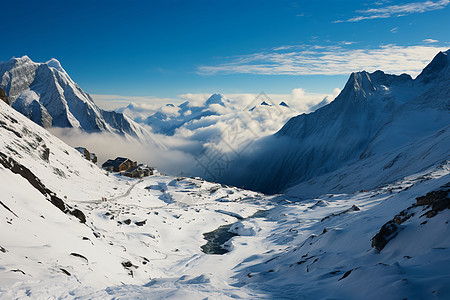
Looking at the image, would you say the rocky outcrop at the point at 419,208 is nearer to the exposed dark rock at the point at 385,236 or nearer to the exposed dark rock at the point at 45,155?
the exposed dark rock at the point at 385,236

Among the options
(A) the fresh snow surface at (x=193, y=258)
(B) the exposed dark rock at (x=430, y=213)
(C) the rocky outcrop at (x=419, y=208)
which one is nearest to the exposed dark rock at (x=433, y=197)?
(C) the rocky outcrop at (x=419, y=208)

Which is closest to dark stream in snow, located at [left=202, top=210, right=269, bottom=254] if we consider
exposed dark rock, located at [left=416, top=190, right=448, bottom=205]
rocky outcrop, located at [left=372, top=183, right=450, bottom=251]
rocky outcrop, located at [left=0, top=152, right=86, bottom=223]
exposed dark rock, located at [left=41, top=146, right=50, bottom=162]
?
rocky outcrop, located at [left=0, top=152, right=86, bottom=223]

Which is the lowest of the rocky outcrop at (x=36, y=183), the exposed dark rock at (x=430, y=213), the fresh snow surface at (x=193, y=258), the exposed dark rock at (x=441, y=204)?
the fresh snow surface at (x=193, y=258)

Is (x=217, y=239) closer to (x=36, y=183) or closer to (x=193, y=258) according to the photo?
(x=193, y=258)

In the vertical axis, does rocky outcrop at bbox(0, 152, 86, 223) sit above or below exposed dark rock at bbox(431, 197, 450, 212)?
above

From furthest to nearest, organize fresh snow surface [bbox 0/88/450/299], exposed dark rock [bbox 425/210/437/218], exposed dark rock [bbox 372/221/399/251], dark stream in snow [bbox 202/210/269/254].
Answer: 1. dark stream in snow [bbox 202/210/269/254]
2. exposed dark rock [bbox 372/221/399/251]
3. exposed dark rock [bbox 425/210/437/218]
4. fresh snow surface [bbox 0/88/450/299]

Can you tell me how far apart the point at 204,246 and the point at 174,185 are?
69.5 m

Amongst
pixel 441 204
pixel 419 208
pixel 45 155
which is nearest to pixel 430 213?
pixel 441 204

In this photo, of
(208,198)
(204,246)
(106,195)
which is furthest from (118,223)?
(208,198)

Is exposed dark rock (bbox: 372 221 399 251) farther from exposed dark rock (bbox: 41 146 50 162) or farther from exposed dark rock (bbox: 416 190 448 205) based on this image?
exposed dark rock (bbox: 41 146 50 162)

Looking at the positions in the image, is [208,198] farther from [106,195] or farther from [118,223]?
[118,223]

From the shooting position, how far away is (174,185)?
133m

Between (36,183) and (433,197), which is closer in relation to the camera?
(433,197)

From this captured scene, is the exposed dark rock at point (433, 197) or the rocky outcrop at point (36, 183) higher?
the rocky outcrop at point (36, 183)
